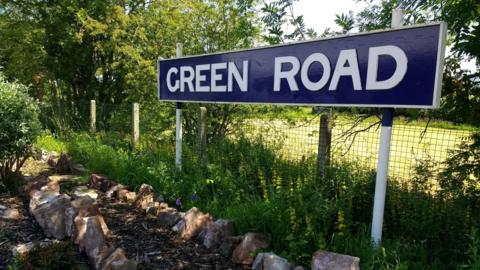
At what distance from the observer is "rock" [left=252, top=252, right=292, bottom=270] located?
272cm

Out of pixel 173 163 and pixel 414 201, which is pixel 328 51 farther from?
pixel 173 163

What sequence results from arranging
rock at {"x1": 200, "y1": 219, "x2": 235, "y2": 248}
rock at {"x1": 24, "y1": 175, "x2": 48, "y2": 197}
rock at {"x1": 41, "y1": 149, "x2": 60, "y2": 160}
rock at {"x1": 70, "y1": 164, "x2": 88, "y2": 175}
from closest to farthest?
rock at {"x1": 200, "y1": 219, "x2": 235, "y2": 248}
rock at {"x1": 24, "y1": 175, "x2": 48, "y2": 197}
rock at {"x1": 70, "y1": 164, "x2": 88, "y2": 175}
rock at {"x1": 41, "y1": 149, "x2": 60, "y2": 160}

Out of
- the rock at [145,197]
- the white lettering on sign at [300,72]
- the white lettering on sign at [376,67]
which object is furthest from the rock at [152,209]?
the white lettering on sign at [376,67]

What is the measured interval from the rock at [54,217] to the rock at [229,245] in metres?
1.50

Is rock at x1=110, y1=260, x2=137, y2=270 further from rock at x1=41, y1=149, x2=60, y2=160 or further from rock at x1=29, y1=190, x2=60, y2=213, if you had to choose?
rock at x1=41, y1=149, x2=60, y2=160

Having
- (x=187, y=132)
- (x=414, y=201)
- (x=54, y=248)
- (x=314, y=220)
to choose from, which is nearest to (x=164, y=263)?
(x=54, y=248)

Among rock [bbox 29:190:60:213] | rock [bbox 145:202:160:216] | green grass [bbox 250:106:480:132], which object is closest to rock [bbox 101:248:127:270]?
rock [bbox 145:202:160:216]

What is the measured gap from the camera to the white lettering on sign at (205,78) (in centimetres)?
414

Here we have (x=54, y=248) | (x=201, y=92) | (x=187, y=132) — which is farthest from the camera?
(x=187, y=132)

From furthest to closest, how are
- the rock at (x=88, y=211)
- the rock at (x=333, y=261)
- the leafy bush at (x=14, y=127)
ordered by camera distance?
the leafy bush at (x=14, y=127) → the rock at (x=88, y=211) → the rock at (x=333, y=261)

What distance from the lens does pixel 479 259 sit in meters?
2.24

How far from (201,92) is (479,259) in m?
3.45

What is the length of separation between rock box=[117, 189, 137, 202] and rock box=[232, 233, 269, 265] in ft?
6.83

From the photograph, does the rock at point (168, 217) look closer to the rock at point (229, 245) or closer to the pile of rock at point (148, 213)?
the pile of rock at point (148, 213)
